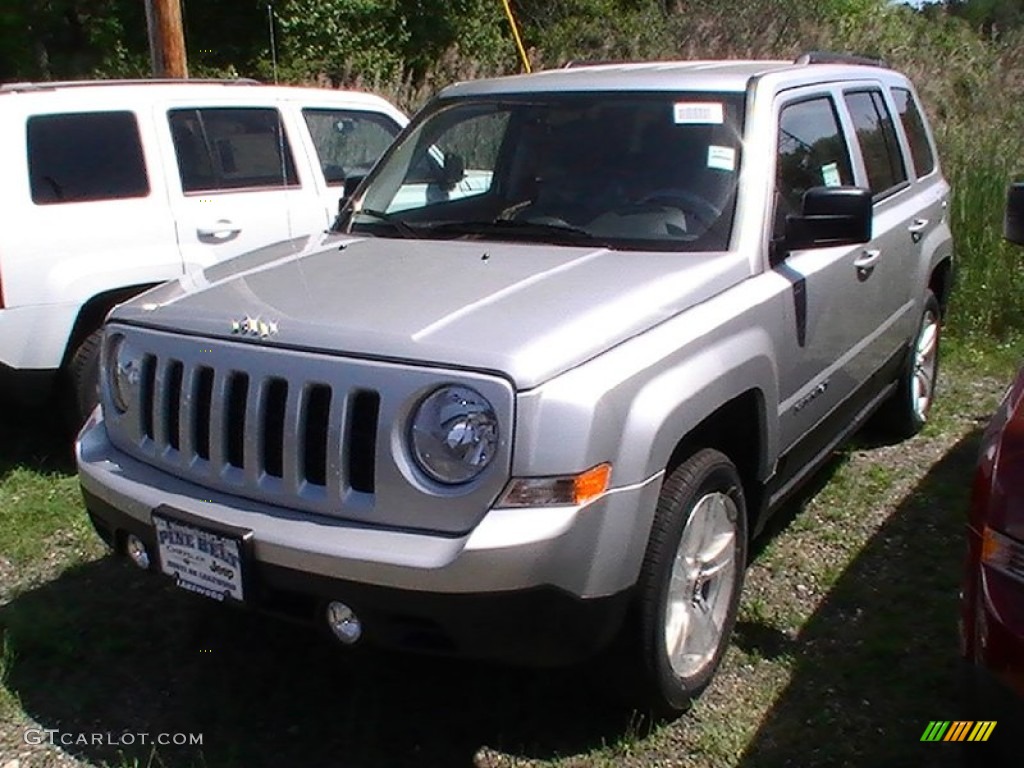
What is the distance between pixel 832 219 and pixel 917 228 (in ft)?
5.68

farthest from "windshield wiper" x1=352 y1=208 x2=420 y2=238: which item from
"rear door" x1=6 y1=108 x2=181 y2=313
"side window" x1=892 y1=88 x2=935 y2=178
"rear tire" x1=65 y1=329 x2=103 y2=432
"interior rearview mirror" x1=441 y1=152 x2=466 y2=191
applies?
"side window" x1=892 y1=88 x2=935 y2=178

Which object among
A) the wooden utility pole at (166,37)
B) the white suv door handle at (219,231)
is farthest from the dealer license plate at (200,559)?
the wooden utility pole at (166,37)

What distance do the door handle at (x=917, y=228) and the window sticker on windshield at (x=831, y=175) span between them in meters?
0.75

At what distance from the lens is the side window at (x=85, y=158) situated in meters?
5.34

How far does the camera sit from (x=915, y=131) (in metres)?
5.62

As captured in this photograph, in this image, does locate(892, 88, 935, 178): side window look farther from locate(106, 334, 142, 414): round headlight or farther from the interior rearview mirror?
locate(106, 334, 142, 414): round headlight

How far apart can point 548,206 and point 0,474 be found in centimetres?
318

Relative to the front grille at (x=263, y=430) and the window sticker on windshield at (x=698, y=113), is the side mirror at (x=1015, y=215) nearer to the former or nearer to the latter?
the window sticker on windshield at (x=698, y=113)

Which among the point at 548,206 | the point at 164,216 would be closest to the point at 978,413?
the point at 548,206

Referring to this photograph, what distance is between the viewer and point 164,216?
5.70m

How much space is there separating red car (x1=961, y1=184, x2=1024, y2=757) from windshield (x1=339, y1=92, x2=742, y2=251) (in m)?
1.33

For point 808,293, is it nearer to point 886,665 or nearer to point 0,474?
point 886,665

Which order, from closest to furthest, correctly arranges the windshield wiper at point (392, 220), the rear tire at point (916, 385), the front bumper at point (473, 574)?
1. the front bumper at point (473, 574)
2. the windshield wiper at point (392, 220)
3. the rear tire at point (916, 385)

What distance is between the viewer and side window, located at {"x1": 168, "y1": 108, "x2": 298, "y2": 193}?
19.4 ft
